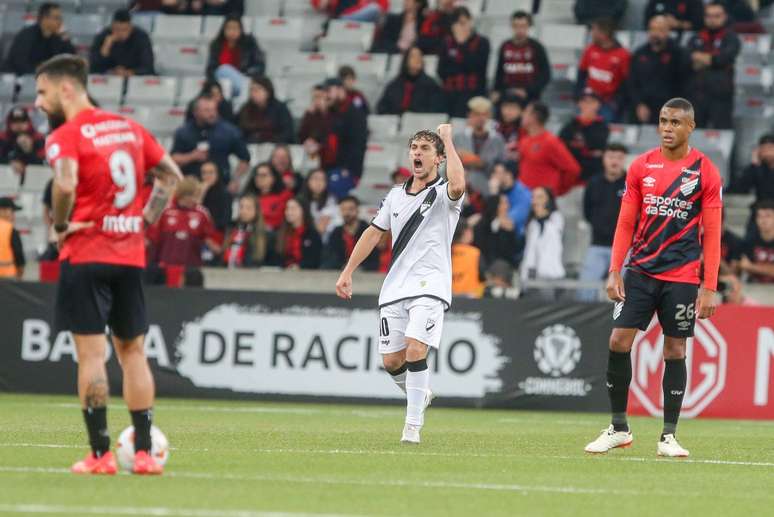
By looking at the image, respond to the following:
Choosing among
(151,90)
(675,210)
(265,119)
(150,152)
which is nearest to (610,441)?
(675,210)

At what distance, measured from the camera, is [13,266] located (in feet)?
62.3

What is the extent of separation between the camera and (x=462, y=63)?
2205cm

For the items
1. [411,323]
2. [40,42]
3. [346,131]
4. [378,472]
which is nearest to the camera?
[378,472]

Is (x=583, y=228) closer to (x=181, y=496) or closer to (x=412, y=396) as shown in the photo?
(x=412, y=396)

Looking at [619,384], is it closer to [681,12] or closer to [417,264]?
[417,264]

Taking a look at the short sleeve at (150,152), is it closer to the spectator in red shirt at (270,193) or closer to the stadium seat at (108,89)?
the spectator in red shirt at (270,193)

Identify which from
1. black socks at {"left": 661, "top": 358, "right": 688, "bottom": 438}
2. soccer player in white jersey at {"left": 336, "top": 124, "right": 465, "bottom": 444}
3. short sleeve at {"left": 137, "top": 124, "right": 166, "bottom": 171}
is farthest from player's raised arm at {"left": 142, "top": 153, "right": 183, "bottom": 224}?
black socks at {"left": 661, "top": 358, "right": 688, "bottom": 438}

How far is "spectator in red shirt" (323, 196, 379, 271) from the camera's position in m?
19.0

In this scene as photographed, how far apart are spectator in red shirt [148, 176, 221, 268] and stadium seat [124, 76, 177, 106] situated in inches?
192

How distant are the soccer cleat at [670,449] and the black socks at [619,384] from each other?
0.36 metres

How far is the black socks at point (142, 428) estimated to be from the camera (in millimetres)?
8742

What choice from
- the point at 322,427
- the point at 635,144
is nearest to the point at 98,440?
the point at 322,427

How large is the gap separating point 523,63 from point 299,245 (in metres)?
4.44

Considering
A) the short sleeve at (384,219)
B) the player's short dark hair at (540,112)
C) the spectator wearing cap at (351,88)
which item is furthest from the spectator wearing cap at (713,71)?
the short sleeve at (384,219)
